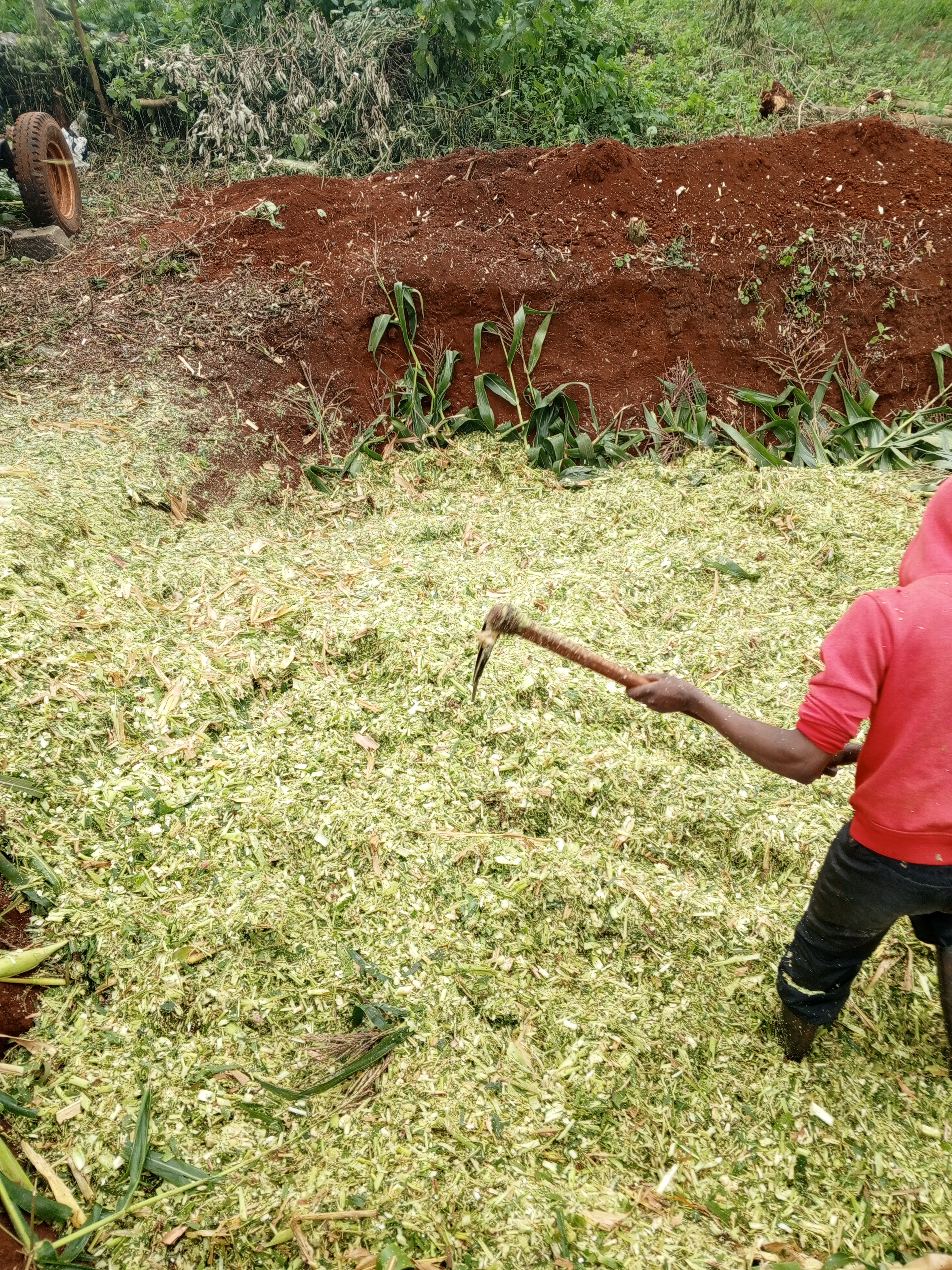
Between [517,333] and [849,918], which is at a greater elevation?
[517,333]

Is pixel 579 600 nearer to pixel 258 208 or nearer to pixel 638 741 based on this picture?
pixel 638 741

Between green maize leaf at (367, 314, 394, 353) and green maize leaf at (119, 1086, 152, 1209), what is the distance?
4110 millimetres

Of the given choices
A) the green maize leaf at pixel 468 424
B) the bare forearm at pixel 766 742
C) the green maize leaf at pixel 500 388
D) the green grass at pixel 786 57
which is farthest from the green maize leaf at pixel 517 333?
the bare forearm at pixel 766 742

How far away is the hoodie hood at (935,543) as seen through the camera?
1535 millimetres

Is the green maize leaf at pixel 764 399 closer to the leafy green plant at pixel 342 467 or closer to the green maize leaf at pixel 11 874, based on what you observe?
the leafy green plant at pixel 342 467

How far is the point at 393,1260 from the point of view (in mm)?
1672

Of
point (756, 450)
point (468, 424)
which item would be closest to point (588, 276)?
point (468, 424)

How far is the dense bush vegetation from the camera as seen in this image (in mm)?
6727

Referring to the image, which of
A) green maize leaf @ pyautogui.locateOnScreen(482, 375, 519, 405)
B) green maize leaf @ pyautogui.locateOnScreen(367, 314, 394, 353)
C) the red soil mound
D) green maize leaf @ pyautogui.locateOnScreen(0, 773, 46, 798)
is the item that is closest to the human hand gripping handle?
→ green maize leaf @ pyautogui.locateOnScreen(0, 773, 46, 798)

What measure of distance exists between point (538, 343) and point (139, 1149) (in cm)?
441

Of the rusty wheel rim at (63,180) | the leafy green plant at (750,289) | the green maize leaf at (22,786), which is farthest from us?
the rusty wheel rim at (63,180)

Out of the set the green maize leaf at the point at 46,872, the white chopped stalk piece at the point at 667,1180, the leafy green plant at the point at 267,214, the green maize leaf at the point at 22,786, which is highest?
the leafy green plant at the point at 267,214

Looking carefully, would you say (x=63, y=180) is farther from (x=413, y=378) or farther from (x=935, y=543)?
(x=935, y=543)

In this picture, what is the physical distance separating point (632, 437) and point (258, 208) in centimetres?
292
